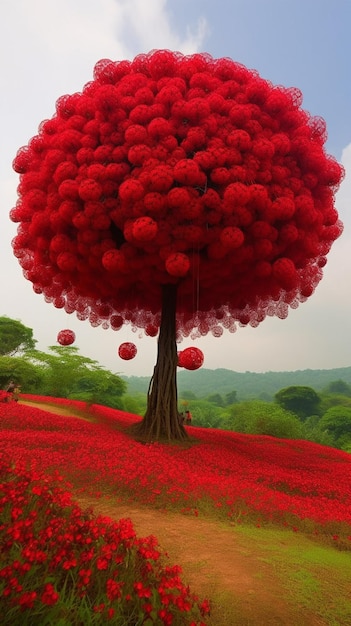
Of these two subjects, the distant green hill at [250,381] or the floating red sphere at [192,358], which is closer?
the floating red sphere at [192,358]

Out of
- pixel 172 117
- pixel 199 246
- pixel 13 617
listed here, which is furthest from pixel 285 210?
pixel 13 617

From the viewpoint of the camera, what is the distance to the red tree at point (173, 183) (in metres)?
9.37

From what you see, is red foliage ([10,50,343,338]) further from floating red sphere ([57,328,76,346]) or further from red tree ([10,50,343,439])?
floating red sphere ([57,328,76,346])

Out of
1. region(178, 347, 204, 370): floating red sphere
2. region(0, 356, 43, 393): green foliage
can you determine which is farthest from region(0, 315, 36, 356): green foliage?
region(178, 347, 204, 370): floating red sphere

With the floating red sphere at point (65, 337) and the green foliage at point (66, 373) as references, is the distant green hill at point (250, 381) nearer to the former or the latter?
the green foliage at point (66, 373)

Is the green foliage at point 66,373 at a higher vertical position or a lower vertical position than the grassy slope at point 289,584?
higher

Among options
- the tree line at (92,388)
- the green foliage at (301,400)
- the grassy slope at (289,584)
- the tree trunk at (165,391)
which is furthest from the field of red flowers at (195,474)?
the green foliage at (301,400)

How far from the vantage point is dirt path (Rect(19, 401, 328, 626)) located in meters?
3.18

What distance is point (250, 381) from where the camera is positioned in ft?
494

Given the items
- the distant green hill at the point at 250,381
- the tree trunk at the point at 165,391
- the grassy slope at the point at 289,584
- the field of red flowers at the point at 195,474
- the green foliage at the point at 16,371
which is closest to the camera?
the grassy slope at the point at 289,584

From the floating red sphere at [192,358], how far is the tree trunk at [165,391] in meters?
2.55

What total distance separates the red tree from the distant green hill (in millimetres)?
125799

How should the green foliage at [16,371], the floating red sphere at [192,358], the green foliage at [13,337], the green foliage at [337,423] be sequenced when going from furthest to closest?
the green foliage at [337,423]
the green foliage at [13,337]
the green foliage at [16,371]
the floating red sphere at [192,358]

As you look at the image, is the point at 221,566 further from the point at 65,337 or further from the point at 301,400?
the point at 301,400
